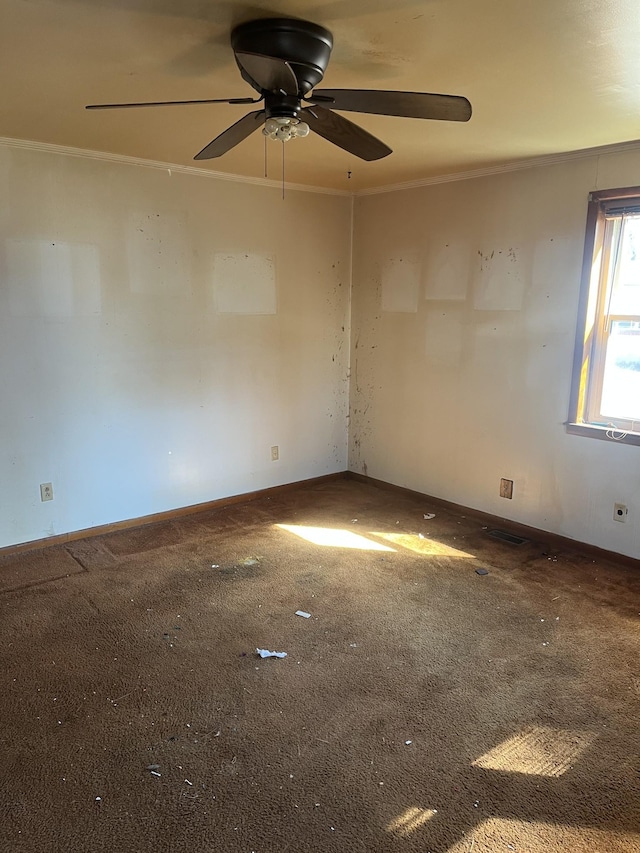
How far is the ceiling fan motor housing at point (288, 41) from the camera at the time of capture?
1803mm

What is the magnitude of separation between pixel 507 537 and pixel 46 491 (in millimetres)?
2961

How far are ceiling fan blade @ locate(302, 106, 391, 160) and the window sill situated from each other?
2.11m

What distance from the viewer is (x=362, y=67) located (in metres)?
2.15

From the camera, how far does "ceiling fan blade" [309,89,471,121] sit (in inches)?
72.3

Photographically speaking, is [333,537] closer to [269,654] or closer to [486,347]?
[269,654]

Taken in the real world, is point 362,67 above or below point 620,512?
above

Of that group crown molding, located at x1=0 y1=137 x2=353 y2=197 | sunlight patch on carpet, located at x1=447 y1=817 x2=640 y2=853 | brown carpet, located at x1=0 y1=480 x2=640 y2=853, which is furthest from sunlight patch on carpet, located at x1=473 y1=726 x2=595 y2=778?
crown molding, located at x1=0 y1=137 x2=353 y2=197

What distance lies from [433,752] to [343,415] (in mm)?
3361

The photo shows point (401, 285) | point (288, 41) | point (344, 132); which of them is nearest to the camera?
point (288, 41)

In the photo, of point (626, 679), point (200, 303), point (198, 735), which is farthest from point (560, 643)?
point (200, 303)

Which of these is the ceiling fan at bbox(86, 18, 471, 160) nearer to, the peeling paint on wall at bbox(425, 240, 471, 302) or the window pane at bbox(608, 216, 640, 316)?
the window pane at bbox(608, 216, 640, 316)

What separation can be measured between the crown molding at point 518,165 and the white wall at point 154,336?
2.13ft

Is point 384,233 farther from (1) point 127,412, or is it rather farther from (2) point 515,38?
(2) point 515,38

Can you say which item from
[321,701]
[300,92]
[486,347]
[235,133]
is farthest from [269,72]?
[486,347]
